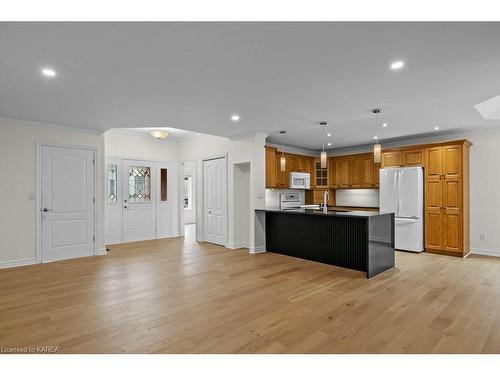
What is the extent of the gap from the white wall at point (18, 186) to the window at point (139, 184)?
236 centimetres

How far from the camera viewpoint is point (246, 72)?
9.85 ft

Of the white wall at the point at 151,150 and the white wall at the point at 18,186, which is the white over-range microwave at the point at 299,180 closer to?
the white wall at the point at 151,150

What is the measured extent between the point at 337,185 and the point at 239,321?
19.9 feet

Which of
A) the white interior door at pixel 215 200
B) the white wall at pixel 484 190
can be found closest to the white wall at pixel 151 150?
the white interior door at pixel 215 200

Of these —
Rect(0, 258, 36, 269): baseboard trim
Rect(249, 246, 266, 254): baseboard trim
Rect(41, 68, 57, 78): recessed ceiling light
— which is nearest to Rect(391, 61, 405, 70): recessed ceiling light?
Rect(41, 68, 57, 78): recessed ceiling light

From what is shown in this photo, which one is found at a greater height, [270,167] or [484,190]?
[270,167]

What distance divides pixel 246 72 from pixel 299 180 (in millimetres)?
5080

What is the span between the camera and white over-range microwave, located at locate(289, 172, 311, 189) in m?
7.57

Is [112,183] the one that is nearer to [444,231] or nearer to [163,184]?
[163,184]

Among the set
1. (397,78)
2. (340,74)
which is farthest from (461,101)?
(340,74)

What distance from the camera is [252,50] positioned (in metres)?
2.51

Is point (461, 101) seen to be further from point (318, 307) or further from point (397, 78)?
point (318, 307)

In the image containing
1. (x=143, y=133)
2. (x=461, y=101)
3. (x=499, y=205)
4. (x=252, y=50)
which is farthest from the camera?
(x=143, y=133)

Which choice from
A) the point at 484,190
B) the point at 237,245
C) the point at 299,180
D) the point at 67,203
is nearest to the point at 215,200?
the point at 237,245
